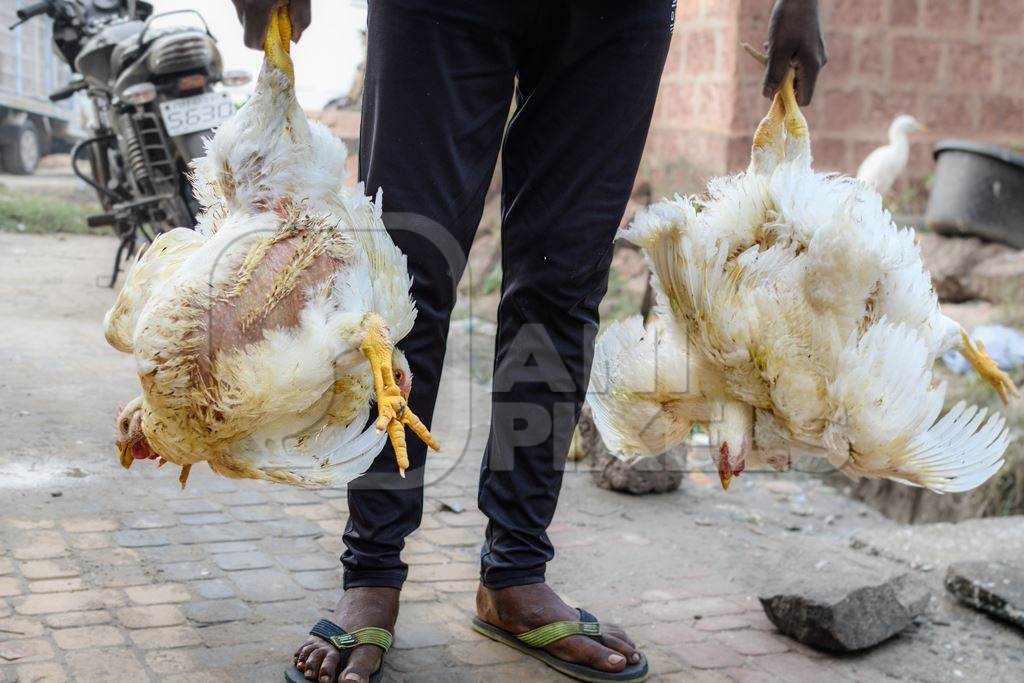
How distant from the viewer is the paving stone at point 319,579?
2662mm

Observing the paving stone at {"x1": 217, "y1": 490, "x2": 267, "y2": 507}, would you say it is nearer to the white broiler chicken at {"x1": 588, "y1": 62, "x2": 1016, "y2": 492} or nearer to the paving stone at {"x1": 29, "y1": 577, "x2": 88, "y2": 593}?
the paving stone at {"x1": 29, "y1": 577, "x2": 88, "y2": 593}

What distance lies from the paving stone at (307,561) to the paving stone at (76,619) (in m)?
0.53

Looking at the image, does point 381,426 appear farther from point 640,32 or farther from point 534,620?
point 640,32

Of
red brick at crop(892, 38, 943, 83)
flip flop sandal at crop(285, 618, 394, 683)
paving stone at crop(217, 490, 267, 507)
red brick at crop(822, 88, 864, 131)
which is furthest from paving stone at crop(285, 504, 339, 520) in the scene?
red brick at crop(892, 38, 943, 83)

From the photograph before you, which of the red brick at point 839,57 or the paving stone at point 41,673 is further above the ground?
the red brick at point 839,57

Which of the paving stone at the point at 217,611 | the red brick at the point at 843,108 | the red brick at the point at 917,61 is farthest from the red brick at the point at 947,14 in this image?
the paving stone at the point at 217,611

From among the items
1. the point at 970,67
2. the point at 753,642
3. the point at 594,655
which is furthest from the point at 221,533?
the point at 970,67

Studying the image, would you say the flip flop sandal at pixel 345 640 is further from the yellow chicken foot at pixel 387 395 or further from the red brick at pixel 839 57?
the red brick at pixel 839 57

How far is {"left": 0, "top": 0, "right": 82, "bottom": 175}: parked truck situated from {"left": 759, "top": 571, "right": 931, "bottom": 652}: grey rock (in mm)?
11455

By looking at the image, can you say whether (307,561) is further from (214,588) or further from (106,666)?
(106,666)

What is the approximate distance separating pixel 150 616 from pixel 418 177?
1.24 meters

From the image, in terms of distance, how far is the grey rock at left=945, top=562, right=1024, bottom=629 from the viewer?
284 cm

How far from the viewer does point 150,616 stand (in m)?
2.40

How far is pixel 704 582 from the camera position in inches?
119
